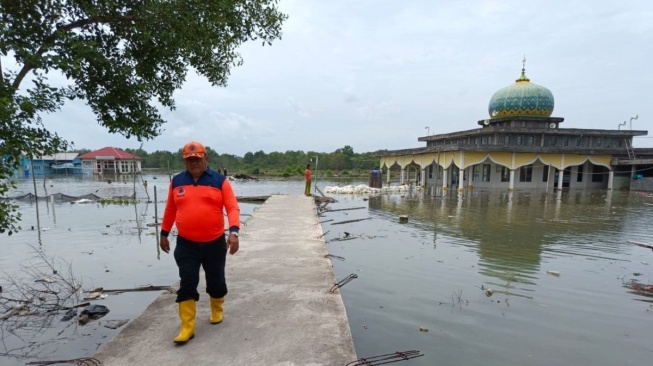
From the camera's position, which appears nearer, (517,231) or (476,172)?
(517,231)

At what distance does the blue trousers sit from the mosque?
26.8 m

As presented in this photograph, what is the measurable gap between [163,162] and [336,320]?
83.7m

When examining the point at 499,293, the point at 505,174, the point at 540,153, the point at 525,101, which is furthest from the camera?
the point at 525,101

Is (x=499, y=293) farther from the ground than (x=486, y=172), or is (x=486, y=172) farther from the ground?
(x=486, y=172)

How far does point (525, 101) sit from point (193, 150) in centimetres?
3432

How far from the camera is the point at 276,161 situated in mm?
78875

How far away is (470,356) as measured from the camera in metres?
4.14

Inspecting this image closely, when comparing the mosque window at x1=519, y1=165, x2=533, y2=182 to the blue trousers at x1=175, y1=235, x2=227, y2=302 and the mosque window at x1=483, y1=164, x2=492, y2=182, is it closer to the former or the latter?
the mosque window at x1=483, y1=164, x2=492, y2=182

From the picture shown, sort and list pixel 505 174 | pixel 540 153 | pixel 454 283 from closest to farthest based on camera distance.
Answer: pixel 454 283
pixel 540 153
pixel 505 174

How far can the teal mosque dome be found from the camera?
3155 cm

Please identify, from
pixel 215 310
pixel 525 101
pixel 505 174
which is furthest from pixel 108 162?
pixel 215 310

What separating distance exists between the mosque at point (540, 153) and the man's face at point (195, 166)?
2689cm

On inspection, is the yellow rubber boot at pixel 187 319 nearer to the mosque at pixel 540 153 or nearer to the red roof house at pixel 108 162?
the mosque at pixel 540 153

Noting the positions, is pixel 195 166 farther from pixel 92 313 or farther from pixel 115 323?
pixel 92 313
